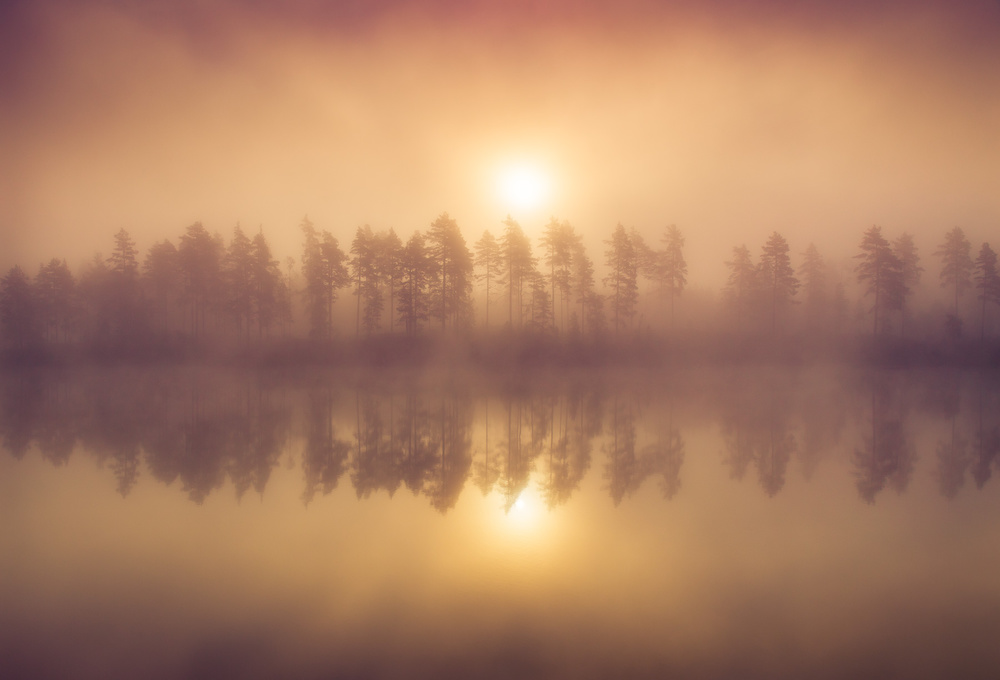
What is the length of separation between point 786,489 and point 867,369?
163 feet

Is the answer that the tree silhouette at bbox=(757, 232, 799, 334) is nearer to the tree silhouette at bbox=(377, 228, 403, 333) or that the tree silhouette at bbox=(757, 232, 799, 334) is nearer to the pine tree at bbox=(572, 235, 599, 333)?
the pine tree at bbox=(572, 235, 599, 333)

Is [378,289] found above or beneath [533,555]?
above

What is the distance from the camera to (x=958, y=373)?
4934 cm

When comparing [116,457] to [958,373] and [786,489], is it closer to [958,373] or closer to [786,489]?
[786,489]

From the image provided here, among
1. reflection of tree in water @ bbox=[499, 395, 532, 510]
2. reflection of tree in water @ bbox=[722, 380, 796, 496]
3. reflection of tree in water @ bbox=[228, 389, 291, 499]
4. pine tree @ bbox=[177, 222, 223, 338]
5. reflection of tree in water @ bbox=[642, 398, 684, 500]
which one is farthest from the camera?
pine tree @ bbox=[177, 222, 223, 338]

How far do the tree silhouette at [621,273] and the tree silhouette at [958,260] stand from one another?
4629 centimetres

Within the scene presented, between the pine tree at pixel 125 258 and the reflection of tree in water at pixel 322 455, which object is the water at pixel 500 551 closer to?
the reflection of tree in water at pixel 322 455

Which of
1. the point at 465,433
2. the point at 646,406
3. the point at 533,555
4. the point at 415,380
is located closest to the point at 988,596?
the point at 533,555

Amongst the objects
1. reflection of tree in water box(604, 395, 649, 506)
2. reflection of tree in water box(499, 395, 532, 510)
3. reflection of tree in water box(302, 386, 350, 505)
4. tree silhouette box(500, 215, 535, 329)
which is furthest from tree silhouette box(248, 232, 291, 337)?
reflection of tree in water box(604, 395, 649, 506)

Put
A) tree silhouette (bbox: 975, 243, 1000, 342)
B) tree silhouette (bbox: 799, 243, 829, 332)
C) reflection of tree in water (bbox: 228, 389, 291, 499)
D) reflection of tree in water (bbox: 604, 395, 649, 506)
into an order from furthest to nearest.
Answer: tree silhouette (bbox: 799, 243, 829, 332) → tree silhouette (bbox: 975, 243, 1000, 342) → reflection of tree in water (bbox: 228, 389, 291, 499) → reflection of tree in water (bbox: 604, 395, 649, 506)

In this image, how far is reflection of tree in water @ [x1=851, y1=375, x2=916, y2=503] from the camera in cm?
1345

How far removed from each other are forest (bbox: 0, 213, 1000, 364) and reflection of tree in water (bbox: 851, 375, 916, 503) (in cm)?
3345

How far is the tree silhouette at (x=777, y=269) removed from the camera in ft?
219

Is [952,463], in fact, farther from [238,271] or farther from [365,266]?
[238,271]
